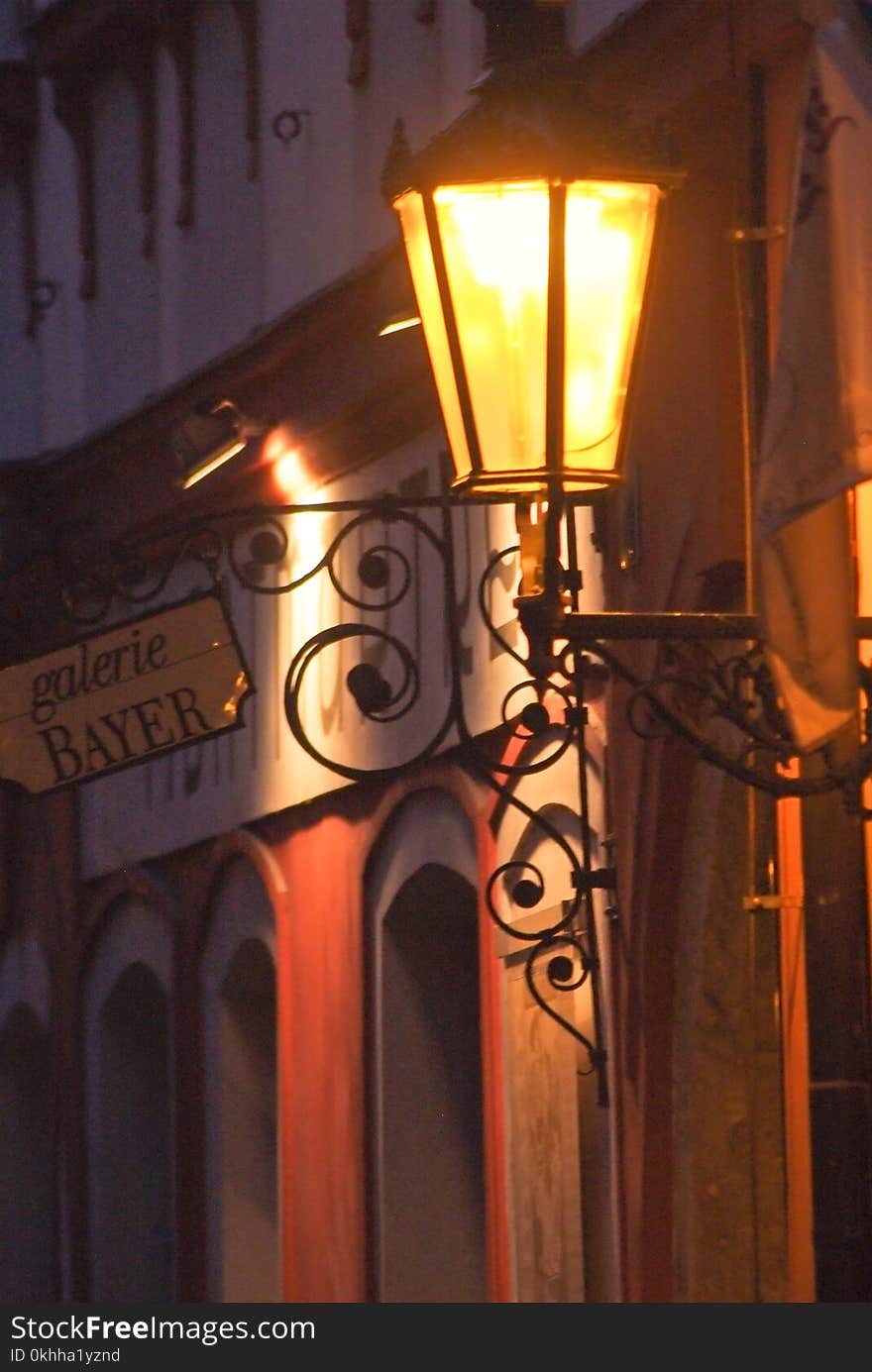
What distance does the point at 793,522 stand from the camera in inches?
188

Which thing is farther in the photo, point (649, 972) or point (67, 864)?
point (67, 864)

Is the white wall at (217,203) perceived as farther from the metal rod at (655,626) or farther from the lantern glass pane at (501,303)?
the metal rod at (655,626)

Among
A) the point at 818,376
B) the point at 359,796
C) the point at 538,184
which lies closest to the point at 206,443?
Answer: the point at 359,796

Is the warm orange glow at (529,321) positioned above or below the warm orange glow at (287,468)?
below

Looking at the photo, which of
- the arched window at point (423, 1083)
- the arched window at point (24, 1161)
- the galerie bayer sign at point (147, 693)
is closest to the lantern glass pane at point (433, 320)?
the galerie bayer sign at point (147, 693)

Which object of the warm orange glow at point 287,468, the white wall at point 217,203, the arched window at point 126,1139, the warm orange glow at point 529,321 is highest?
the white wall at point 217,203

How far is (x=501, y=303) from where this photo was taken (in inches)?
198

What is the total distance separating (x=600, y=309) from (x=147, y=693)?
2.02m

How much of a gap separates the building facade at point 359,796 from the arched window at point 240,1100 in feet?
0.06

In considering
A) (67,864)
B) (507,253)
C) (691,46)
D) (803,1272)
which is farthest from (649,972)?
(67,864)

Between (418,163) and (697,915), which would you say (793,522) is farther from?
(697,915)

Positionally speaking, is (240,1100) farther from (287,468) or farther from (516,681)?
(516,681)

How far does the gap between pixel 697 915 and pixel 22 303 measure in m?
7.31

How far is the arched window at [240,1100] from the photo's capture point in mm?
12172
